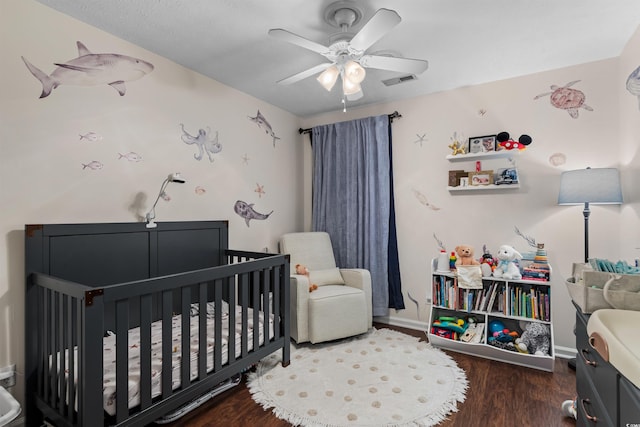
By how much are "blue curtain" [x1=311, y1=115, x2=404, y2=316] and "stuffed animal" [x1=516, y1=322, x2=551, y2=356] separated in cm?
110

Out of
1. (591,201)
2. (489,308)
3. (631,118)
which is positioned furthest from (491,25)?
(489,308)

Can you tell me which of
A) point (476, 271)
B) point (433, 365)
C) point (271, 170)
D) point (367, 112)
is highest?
point (367, 112)

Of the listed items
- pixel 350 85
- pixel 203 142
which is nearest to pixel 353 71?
pixel 350 85

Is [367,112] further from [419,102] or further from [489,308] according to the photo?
[489,308]

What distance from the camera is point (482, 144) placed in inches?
113

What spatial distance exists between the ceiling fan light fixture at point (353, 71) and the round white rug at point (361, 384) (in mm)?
1922

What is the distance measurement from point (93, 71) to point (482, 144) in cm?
300

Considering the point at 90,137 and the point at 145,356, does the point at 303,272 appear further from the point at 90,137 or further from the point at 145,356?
the point at 90,137

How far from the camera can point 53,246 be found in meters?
1.80

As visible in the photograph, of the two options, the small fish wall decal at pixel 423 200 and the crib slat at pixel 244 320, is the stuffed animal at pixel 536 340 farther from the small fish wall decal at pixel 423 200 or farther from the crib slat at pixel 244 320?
the crib slat at pixel 244 320

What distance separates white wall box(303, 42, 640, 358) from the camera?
7.96 ft

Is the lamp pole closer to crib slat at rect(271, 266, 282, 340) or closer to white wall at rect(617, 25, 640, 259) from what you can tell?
white wall at rect(617, 25, 640, 259)

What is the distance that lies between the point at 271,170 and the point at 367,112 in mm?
1211

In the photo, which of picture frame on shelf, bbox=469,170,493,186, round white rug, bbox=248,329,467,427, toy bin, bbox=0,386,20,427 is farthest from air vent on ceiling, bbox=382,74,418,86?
toy bin, bbox=0,386,20,427
